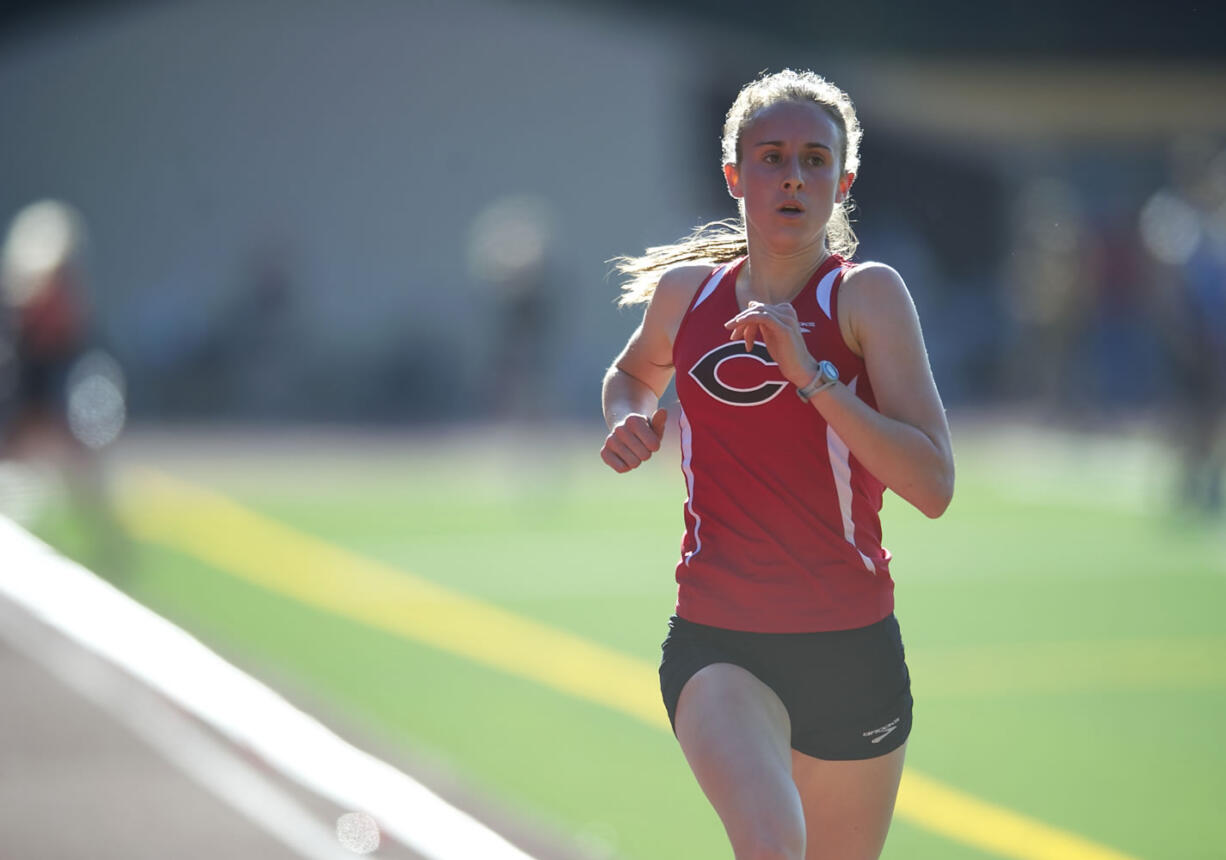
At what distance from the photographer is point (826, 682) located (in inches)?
154

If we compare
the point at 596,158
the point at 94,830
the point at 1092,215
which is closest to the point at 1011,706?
the point at 94,830

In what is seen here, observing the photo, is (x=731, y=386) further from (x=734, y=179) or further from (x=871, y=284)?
(x=734, y=179)

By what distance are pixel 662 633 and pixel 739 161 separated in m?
7.08

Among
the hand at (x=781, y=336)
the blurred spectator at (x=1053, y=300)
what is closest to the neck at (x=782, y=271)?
the hand at (x=781, y=336)

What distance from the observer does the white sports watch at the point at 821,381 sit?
3.66 m

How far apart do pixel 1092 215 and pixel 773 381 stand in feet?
104

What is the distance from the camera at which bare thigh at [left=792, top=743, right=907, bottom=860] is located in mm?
3938

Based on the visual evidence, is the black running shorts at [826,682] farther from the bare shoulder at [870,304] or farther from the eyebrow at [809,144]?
the eyebrow at [809,144]

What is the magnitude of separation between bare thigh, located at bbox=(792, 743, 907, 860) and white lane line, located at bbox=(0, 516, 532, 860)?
2.22m

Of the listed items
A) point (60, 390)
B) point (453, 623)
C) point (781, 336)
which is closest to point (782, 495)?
point (781, 336)

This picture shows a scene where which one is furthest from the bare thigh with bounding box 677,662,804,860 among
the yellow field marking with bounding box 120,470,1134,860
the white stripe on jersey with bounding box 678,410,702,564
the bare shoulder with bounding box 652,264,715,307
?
the yellow field marking with bounding box 120,470,1134,860

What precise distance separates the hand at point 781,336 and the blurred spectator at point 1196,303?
1150 cm

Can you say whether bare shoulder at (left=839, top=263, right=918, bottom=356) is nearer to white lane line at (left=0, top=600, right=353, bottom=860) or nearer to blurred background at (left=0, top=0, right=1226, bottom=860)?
white lane line at (left=0, top=600, right=353, bottom=860)

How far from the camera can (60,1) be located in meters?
28.0
